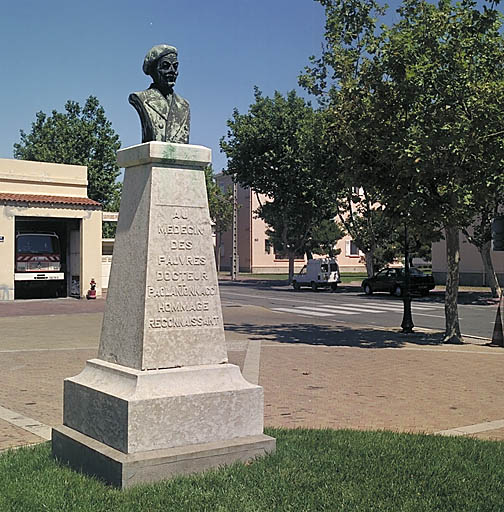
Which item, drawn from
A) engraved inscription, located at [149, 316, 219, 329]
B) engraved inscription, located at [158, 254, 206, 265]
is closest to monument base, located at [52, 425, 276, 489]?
engraved inscription, located at [149, 316, 219, 329]

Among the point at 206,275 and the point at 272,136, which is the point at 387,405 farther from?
the point at 272,136

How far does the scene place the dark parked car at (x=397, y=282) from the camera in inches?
1407

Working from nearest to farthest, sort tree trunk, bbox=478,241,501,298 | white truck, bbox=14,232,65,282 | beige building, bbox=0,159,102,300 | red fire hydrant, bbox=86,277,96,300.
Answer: beige building, bbox=0,159,102,300 → white truck, bbox=14,232,65,282 → red fire hydrant, bbox=86,277,96,300 → tree trunk, bbox=478,241,501,298

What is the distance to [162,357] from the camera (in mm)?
5441

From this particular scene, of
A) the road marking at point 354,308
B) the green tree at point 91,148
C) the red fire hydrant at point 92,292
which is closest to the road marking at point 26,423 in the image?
the road marking at point 354,308

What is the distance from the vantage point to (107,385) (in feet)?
18.1

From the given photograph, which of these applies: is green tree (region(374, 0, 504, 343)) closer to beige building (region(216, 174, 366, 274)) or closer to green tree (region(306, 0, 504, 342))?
green tree (region(306, 0, 504, 342))

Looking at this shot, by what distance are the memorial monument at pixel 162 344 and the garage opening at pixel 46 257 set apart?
2518 centimetres

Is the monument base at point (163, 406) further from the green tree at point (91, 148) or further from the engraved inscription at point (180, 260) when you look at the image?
the green tree at point (91, 148)

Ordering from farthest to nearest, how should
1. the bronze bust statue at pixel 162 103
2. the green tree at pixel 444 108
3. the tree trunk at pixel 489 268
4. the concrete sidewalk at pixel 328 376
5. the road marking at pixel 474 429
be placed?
the tree trunk at pixel 489 268
the green tree at pixel 444 108
the concrete sidewalk at pixel 328 376
the road marking at pixel 474 429
the bronze bust statue at pixel 162 103

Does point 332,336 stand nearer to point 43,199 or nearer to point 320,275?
point 43,199

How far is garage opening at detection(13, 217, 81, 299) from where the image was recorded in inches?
1183

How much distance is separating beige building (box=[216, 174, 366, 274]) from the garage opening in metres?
36.8

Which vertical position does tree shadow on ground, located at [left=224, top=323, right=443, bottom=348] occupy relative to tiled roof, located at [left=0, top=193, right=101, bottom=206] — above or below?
below
